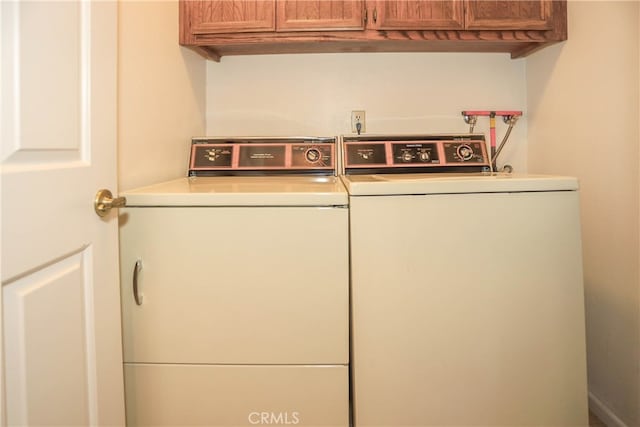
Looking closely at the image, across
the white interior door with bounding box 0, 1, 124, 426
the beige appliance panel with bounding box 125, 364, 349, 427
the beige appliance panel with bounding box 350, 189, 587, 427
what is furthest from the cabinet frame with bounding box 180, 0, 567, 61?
Result: the beige appliance panel with bounding box 125, 364, 349, 427

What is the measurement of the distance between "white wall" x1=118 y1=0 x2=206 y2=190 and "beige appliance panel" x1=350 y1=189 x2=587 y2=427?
0.74 m

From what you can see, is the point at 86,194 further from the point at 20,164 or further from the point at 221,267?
the point at 221,267

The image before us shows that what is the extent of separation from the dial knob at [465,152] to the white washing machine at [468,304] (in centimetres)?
65

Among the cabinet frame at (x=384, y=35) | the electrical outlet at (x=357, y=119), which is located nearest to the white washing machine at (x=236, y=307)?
the cabinet frame at (x=384, y=35)

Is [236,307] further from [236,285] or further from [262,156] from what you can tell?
[262,156]

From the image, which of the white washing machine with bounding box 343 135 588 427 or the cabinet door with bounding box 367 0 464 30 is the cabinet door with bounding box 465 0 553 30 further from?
the white washing machine with bounding box 343 135 588 427

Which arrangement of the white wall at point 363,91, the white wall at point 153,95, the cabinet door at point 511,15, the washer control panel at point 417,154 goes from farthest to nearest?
the white wall at point 363,91, the washer control panel at point 417,154, the cabinet door at point 511,15, the white wall at point 153,95

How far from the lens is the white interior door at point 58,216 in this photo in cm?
67

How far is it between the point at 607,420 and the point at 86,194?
1.90 metres

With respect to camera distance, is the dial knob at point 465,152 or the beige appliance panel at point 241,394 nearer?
the beige appliance panel at point 241,394

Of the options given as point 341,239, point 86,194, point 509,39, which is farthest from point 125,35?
point 509,39

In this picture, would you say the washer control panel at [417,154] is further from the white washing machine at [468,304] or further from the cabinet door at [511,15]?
the white washing machine at [468,304]

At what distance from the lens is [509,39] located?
1687 millimetres

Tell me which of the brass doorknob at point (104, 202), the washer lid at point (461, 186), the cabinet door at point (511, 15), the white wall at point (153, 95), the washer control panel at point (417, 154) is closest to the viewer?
the brass doorknob at point (104, 202)
